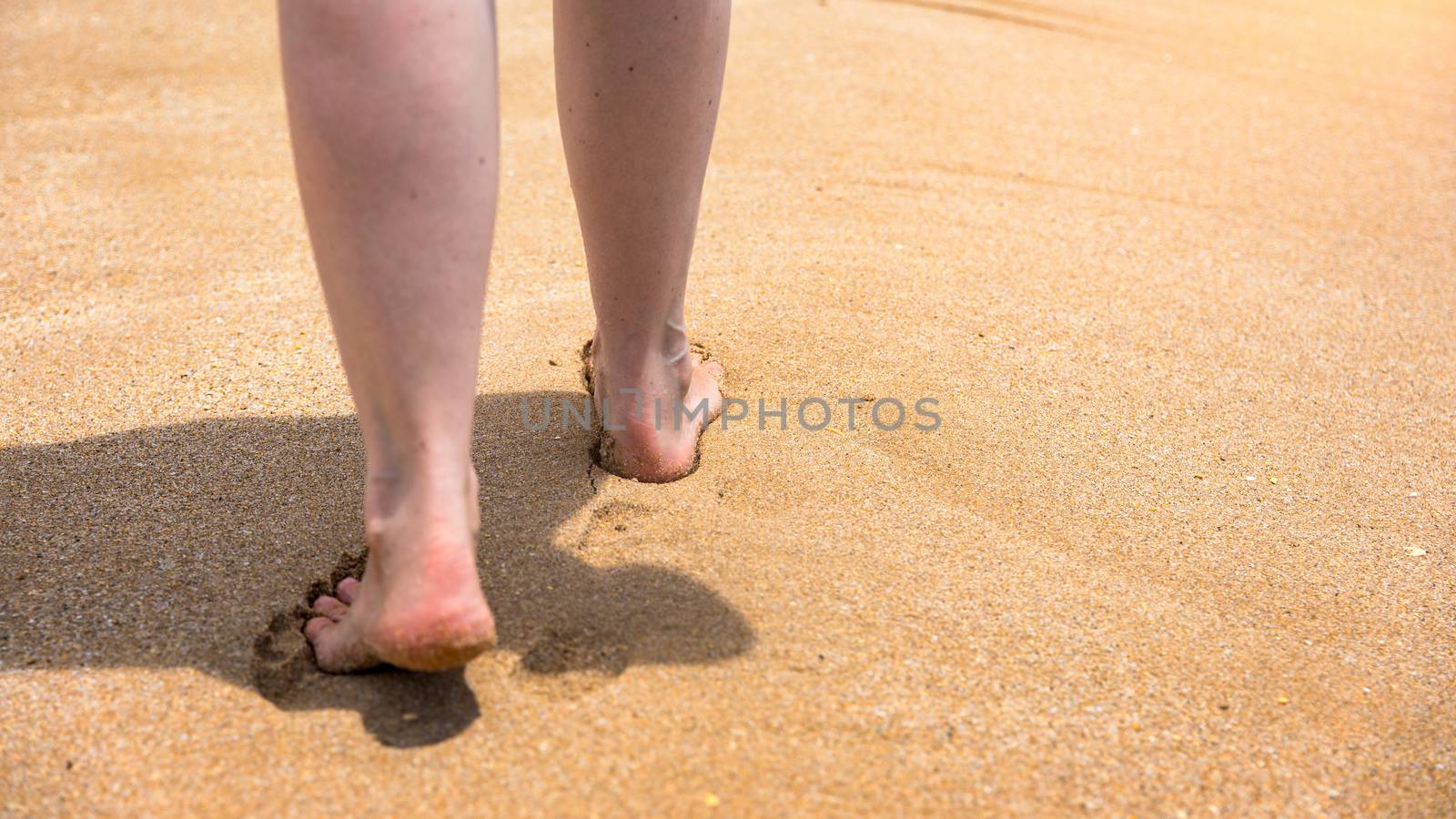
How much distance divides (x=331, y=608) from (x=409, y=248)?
440mm

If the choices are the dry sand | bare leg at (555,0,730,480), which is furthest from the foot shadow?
bare leg at (555,0,730,480)

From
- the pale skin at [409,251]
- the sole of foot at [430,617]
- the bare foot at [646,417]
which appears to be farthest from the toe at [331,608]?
the bare foot at [646,417]

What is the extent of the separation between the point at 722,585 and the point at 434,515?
365 millimetres

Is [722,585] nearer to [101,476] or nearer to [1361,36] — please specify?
[101,476]

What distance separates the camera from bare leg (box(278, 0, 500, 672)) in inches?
36.8

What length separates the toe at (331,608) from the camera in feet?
3.90

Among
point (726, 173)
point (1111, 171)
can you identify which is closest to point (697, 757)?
point (726, 173)

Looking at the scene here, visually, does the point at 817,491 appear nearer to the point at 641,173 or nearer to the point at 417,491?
the point at 641,173

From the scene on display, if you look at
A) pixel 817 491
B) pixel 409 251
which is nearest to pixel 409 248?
pixel 409 251

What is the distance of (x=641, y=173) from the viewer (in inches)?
51.1

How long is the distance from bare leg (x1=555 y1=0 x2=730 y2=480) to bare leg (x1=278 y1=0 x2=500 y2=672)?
0.27 meters

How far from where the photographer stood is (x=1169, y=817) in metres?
1.03

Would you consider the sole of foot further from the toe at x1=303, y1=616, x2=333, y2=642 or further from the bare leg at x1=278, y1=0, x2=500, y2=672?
the toe at x1=303, y1=616, x2=333, y2=642

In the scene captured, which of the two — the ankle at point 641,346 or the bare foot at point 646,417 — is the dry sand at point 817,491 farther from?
the ankle at point 641,346
